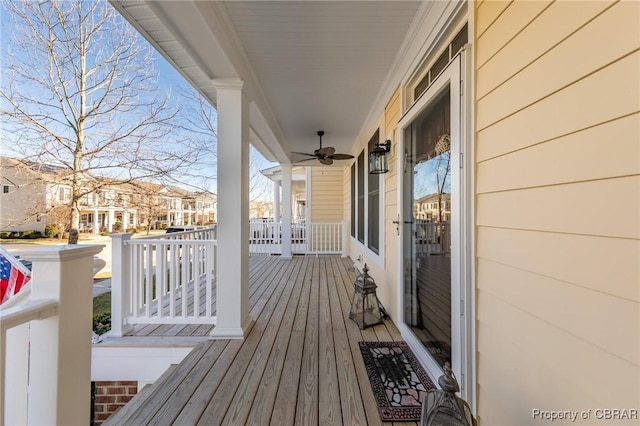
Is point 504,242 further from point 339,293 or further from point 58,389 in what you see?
point 339,293

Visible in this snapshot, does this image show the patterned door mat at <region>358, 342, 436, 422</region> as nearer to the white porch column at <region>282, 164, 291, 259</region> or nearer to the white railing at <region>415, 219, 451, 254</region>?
the white railing at <region>415, 219, 451, 254</region>

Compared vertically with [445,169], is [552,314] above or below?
below

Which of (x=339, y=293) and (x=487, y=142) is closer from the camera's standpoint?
(x=487, y=142)

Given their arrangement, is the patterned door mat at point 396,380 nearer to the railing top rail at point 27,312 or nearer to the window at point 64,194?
the railing top rail at point 27,312

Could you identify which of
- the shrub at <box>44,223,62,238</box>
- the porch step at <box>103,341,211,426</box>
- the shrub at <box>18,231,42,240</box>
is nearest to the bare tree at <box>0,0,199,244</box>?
the shrub at <box>44,223,62,238</box>

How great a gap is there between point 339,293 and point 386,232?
4.19 feet

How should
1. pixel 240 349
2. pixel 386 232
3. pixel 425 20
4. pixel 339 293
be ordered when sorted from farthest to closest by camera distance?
pixel 339 293, pixel 386 232, pixel 240 349, pixel 425 20

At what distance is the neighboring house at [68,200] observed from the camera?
4668 millimetres

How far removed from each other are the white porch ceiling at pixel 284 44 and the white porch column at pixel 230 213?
0.26 m

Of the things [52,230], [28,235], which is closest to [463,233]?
[52,230]

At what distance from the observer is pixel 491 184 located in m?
1.26

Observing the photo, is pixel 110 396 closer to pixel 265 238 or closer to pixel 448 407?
pixel 448 407

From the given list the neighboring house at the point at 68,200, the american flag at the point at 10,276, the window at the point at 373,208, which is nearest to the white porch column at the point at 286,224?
the window at the point at 373,208

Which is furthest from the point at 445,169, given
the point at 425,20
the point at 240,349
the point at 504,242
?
the point at 240,349
